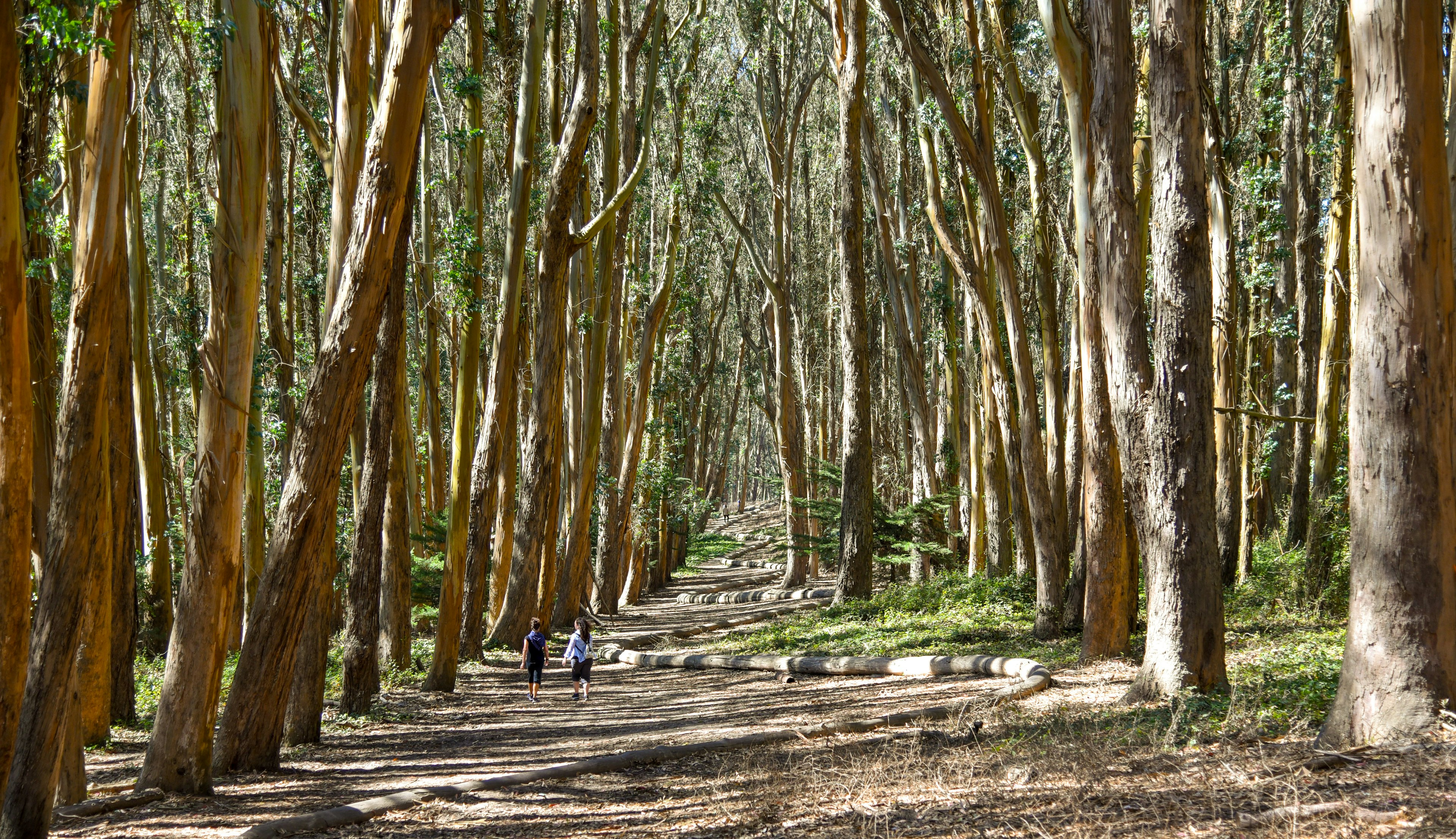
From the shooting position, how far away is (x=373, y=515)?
9.97 m

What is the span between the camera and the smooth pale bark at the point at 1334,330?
1098 cm

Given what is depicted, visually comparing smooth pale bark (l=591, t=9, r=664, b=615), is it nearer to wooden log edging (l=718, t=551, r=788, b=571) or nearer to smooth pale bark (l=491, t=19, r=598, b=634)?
smooth pale bark (l=491, t=19, r=598, b=634)

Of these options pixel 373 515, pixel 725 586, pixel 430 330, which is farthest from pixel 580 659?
pixel 725 586

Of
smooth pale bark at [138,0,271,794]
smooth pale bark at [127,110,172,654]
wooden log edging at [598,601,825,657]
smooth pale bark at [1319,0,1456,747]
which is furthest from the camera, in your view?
wooden log edging at [598,601,825,657]

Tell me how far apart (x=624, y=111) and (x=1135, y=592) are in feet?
43.5

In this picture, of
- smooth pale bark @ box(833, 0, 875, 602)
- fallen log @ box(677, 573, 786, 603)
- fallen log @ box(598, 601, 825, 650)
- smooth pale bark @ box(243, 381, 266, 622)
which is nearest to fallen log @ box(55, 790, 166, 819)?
smooth pale bark @ box(243, 381, 266, 622)

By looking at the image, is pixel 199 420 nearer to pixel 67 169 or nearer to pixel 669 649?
pixel 67 169

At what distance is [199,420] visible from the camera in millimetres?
7133

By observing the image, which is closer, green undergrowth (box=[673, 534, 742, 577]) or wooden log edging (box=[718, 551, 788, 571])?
wooden log edging (box=[718, 551, 788, 571])

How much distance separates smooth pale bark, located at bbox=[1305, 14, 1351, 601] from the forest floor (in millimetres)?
2994

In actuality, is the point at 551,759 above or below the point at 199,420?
below

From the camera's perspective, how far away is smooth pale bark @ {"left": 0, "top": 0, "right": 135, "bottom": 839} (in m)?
5.45

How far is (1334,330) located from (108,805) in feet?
41.6

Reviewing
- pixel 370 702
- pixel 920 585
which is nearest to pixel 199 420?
pixel 370 702
